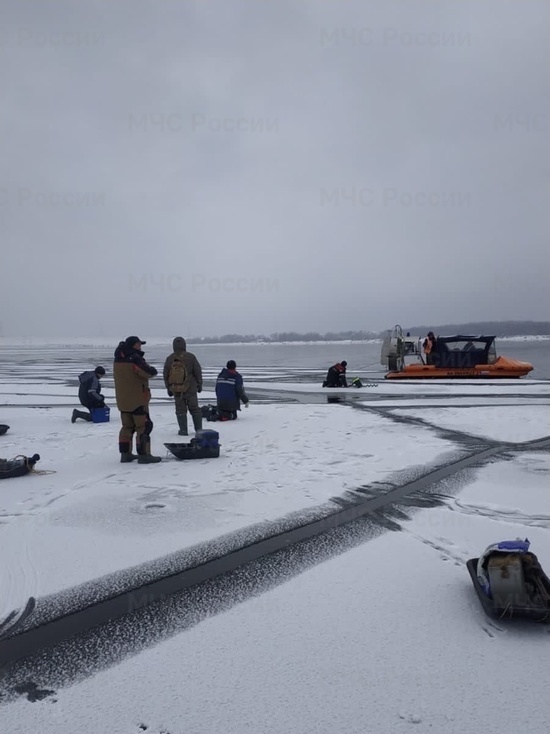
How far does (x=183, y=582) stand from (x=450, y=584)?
5.95ft

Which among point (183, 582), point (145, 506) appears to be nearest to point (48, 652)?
point (183, 582)

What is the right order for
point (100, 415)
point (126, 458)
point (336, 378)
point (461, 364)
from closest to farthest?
1. point (126, 458)
2. point (100, 415)
3. point (336, 378)
4. point (461, 364)

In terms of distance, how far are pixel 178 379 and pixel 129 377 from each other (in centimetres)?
140

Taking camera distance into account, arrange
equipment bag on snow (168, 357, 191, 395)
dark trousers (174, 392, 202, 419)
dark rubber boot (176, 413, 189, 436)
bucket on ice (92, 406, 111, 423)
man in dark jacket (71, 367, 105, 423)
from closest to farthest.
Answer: equipment bag on snow (168, 357, 191, 395)
dark trousers (174, 392, 202, 419)
dark rubber boot (176, 413, 189, 436)
man in dark jacket (71, 367, 105, 423)
bucket on ice (92, 406, 111, 423)

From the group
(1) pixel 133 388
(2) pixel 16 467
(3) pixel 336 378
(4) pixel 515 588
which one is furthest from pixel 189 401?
(3) pixel 336 378

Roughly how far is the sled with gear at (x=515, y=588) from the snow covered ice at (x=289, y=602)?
10 centimetres

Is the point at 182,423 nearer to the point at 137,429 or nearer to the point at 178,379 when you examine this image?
the point at 178,379

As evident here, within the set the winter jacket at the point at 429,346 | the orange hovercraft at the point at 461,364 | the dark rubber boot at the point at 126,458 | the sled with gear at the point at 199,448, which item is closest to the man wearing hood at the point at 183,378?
the sled with gear at the point at 199,448

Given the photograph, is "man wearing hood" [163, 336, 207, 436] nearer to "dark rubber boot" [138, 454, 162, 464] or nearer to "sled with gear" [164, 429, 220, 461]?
"sled with gear" [164, 429, 220, 461]

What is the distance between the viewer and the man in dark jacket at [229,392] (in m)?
10.2

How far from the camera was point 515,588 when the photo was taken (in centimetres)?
286

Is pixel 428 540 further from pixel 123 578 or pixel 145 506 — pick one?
pixel 145 506

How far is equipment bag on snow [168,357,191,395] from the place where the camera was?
7.73 m

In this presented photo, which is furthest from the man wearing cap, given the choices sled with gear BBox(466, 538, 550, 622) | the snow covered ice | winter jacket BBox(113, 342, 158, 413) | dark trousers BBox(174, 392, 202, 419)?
sled with gear BBox(466, 538, 550, 622)
